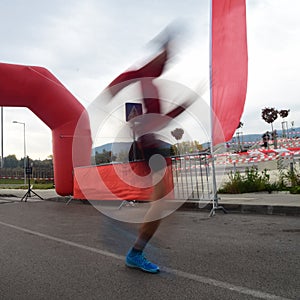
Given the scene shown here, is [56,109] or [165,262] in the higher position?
[56,109]

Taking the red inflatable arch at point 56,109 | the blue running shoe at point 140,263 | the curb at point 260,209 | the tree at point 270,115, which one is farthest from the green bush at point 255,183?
the tree at point 270,115

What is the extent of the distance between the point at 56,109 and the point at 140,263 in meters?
9.24

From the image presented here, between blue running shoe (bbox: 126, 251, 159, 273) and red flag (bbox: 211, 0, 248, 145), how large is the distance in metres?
3.97

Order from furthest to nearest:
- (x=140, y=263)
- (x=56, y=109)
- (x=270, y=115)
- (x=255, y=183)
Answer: (x=270, y=115), (x=56, y=109), (x=255, y=183), (x=140, y=263)

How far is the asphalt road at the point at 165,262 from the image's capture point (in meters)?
2.99

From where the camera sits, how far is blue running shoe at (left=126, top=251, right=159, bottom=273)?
3523 millimetres

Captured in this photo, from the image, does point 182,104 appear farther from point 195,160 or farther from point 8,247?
point 195,160

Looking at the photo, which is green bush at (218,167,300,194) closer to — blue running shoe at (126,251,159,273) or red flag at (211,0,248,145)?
red flag at (211,0,248,145)

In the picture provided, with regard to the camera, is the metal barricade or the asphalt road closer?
the asphalt road

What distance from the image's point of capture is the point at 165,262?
388 centimetres

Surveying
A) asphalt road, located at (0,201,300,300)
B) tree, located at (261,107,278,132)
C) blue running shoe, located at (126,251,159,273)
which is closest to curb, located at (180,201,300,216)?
asphalt road, located at (0,201,300,300)

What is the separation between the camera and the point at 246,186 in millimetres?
10695

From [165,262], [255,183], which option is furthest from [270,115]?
[165,262]

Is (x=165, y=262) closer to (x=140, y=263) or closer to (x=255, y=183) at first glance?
(x=140, y=263)
